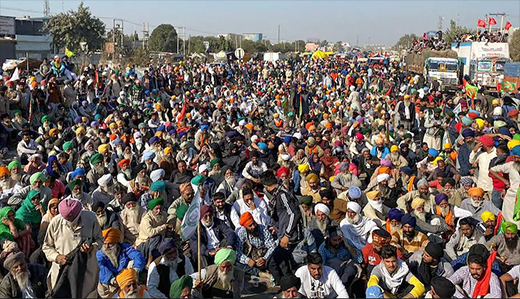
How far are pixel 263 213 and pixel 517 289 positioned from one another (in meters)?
2.76

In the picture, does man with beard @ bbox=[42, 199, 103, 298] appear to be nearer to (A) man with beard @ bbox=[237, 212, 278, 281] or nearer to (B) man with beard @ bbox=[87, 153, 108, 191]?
(A) man with beard @ bbox=[237, 212, 278, 281]

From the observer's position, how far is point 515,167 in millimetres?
6867

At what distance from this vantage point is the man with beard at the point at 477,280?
15.1 feet

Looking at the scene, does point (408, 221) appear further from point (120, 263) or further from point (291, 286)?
point (120, 263)

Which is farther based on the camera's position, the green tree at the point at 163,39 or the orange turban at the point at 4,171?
the green tree at the point at 163,39


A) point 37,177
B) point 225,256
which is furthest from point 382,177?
point 37,177

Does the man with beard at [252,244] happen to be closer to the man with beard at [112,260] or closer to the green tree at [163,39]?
the man with beard at [112,260]

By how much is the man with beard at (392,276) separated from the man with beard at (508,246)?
1.06m

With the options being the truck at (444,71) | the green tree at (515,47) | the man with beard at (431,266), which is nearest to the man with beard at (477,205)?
the man with beard at (431,266)

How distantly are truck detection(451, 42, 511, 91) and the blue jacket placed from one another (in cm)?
2189

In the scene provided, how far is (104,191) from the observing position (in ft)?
23.6

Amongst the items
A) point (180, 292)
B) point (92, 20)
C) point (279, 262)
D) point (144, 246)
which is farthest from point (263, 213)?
point (92, 20)

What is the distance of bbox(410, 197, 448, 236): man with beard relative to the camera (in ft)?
20.5

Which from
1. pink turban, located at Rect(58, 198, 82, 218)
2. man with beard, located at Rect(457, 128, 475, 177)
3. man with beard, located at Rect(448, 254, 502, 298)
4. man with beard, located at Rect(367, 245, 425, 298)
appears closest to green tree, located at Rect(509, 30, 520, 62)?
man with beard, located at Rect(457, 128, 475, 177)
